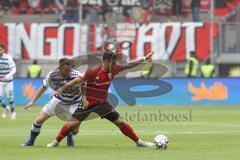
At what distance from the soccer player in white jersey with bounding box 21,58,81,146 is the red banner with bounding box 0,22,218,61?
20610 mm

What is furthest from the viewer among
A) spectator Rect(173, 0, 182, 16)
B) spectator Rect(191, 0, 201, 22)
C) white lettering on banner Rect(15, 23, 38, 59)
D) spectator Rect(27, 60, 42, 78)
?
spectator Rect(173, 0, 182, 16)

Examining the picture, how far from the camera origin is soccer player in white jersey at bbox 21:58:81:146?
54.6ft

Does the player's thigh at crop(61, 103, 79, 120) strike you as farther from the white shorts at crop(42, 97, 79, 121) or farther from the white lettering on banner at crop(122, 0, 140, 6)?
the white lettering on banner at crop(122, 0, 140, 6)

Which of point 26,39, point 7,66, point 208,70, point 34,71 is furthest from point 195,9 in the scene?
point 7,66

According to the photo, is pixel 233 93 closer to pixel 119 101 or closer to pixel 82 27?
pixel 119 101

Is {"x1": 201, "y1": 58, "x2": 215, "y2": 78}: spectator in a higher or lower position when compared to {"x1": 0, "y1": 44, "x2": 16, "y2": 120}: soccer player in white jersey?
lower

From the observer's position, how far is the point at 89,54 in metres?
36.9

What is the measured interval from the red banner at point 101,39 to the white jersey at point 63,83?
67.7 ft

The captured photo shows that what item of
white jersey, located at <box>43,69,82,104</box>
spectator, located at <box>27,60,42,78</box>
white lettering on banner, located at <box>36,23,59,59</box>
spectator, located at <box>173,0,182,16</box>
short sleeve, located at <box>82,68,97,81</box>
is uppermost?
spectator, located at <box>173,0,182,16</box>

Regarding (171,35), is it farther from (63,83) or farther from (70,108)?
(63,83)

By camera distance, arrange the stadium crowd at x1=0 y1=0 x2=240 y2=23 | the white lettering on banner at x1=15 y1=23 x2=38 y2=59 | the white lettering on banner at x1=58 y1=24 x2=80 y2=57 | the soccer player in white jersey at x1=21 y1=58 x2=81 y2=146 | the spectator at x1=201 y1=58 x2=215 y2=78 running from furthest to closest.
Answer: the stadium crowd at x1=0 y1=0 x2=240 y2=23 → the white lettering on banner at x1=15 y1=23 x2=38 y2=59 → the white lettering on banner at x1=58 y1=24 x2=80 y2=57 → the spectator at x1=201 y1=58 x2=215 y2=78 → the soccer player in white jersey at x1=21 y1=58 x2=81 y2=146

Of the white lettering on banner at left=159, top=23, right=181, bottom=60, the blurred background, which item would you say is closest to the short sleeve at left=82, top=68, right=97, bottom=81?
the blurred background

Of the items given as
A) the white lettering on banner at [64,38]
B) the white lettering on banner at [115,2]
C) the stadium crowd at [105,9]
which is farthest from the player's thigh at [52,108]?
the white lettering on banner at [115,2]

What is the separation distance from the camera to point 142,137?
62.4 ft
